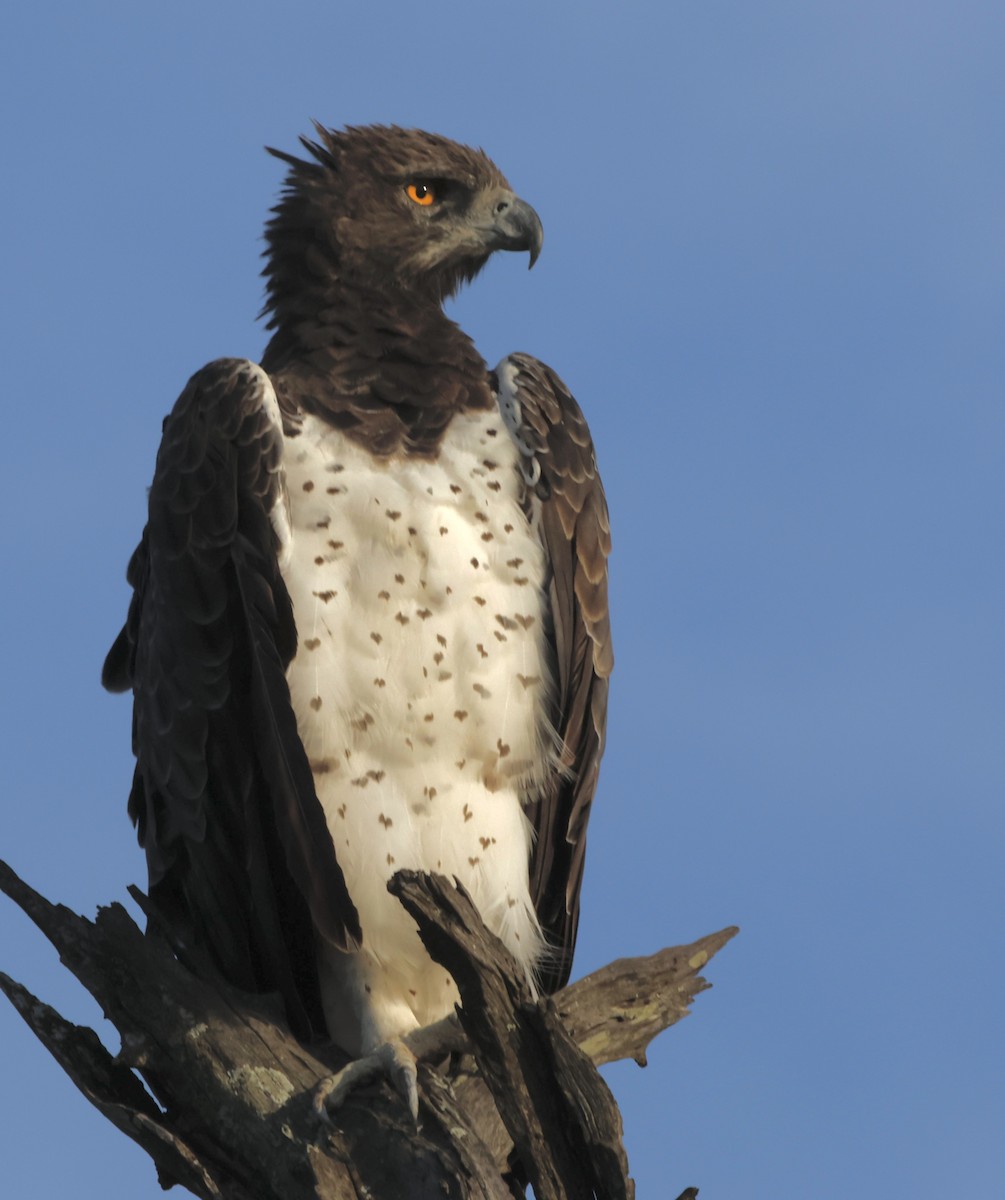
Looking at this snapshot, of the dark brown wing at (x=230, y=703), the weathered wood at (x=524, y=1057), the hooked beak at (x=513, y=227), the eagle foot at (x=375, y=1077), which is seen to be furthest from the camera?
the hooked beak at (x=513, y=227)

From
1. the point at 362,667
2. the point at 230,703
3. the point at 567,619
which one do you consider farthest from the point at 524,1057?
the point at 567,619

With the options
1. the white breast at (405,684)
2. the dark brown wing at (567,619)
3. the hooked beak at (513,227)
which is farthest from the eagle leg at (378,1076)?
the hooked beak at (513,227)

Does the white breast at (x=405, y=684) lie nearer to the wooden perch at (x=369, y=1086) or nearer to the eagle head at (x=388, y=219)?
the wooden perch at (x=369, y=1086)

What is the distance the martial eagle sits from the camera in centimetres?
660

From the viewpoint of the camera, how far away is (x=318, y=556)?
262 inches

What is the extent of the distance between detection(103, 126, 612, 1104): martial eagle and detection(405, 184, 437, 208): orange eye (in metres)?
0.90

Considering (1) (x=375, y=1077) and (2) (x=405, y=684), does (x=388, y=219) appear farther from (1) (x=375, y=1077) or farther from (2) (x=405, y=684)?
(1) (x=375, y=1077)

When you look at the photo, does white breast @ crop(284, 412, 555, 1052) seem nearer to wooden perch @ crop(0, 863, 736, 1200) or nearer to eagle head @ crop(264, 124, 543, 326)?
wooden perch @ crop(0, 863, 736, 1200)

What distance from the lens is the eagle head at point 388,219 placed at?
25.2 feet

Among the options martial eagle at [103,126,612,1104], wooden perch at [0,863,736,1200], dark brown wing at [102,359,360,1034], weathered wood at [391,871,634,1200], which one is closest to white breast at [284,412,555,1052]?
martial eagle at [103,126,612,1104]

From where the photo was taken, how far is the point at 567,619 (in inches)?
279

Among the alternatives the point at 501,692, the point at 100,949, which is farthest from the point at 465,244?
Answer: the point at 100,949

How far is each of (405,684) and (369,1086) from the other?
4.93 ft

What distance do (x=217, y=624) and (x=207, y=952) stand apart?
130 centimetres
